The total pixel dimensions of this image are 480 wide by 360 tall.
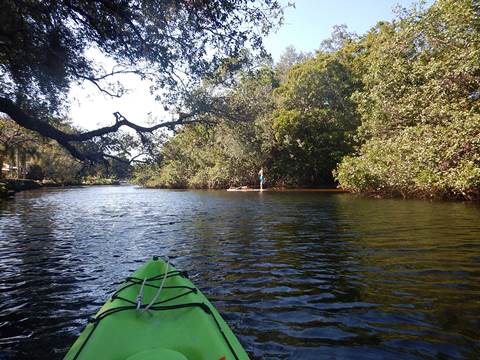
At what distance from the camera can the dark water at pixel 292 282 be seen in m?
4.25

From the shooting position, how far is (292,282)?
649cm

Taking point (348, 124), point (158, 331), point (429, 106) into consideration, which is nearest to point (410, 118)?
point (429, 106)

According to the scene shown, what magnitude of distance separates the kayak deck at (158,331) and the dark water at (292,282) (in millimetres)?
948

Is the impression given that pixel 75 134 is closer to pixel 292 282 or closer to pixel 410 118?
pixel 292 282

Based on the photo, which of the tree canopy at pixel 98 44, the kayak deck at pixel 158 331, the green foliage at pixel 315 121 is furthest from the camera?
the green foliage at pixel 315 121

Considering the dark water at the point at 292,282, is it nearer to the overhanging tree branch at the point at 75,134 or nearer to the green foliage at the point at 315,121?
the overhanging tree branch at the point at 75,134

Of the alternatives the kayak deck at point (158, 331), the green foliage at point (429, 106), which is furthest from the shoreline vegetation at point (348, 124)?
the kayak deck at point (158, 331)

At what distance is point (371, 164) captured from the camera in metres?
25.5

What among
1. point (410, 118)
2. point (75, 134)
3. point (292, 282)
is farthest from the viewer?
point (410, 118)

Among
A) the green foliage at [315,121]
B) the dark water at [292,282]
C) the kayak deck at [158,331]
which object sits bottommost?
the dark water at [292,282]

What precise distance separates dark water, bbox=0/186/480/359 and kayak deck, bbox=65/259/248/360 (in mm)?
948

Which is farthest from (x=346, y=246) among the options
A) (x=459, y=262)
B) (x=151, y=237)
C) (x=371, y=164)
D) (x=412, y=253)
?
(x=371, y=164)

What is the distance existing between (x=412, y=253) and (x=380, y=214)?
7.58 meters

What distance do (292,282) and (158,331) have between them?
3.69 meters
